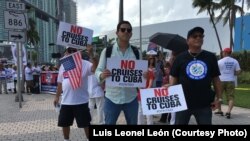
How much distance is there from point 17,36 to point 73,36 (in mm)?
7293

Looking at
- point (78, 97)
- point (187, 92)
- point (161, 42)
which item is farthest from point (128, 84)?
point (161, 42)

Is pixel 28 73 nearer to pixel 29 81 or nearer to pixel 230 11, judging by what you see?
pixel 29 81

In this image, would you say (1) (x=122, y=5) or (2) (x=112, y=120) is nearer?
(2) (x=112, y=120)

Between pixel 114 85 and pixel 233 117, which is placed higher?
pixel 114 85

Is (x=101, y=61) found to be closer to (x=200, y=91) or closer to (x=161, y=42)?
(x=200, y=91)

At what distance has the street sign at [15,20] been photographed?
13.9 metres

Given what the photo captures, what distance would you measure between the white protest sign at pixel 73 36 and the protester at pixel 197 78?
2.49 meters

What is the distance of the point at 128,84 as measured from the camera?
5.52 metres

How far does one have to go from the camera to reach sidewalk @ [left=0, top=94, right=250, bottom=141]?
8656mm

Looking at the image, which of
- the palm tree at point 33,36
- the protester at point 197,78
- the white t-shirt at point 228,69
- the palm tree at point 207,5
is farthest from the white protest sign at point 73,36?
the palm tree at point 33,36

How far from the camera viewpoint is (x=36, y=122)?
10.8 meters

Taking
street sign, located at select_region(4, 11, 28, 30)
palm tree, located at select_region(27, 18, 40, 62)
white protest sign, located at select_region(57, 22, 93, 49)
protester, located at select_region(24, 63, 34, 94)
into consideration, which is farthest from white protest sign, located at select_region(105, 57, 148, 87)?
palm tree, located at select_region(27, 18, 40, 62)

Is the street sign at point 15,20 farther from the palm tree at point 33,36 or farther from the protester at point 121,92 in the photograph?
the palm tree at point 33,36

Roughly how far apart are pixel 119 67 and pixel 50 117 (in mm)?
6572
